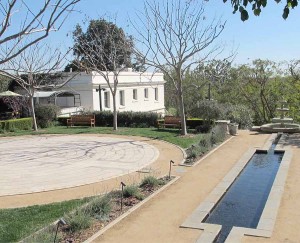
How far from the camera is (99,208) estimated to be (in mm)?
8586

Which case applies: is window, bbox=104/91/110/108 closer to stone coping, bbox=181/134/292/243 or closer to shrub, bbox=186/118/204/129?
shrub, bbox=186/118/204/129

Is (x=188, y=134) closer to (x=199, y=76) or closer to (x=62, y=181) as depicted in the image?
(x=62, y=181)

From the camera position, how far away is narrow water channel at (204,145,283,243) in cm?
829

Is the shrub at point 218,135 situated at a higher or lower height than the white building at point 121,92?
lower

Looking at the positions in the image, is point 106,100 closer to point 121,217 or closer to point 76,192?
point 76,192

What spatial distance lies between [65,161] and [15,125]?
12597 mm

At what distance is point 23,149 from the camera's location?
18453 millimetres

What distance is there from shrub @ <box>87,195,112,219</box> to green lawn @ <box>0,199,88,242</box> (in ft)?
2.49

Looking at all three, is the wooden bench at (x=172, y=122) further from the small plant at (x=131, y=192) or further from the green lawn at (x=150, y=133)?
the small plant at (x=131, y=192)

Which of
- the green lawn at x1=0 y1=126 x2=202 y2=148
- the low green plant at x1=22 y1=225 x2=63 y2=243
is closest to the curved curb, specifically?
the low green plant at x1=22 y1=225 x2=63 y2=243

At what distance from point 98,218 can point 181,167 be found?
5.83 meters

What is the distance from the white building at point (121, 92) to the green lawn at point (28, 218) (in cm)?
1990

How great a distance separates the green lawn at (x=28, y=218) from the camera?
7594 millimetres

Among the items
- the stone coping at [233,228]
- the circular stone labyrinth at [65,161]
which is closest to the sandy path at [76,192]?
the circular stone labyrinth at [65,161]
